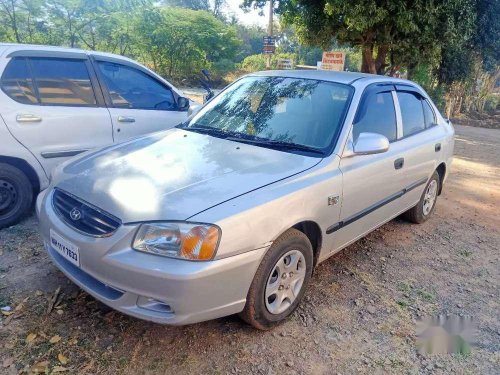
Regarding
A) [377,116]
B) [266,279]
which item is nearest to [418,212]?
[377,116]

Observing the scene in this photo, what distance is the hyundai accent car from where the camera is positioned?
228 centimetres

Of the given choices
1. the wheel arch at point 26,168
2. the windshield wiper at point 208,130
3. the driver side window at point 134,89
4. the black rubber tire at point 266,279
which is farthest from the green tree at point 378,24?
the black rubber tire at point 266,279

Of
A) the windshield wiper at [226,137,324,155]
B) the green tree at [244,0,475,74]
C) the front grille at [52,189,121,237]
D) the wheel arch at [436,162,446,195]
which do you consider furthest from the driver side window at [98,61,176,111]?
the green tree at [244,0,475,74]

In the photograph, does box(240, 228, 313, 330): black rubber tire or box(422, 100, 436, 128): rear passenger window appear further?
box(422, 100, 436, 128): rear passenger window

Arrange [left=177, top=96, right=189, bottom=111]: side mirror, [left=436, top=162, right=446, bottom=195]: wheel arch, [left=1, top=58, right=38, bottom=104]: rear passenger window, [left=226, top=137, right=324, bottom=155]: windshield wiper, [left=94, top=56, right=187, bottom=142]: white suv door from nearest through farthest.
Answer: [left=226, top=137, right=324, bottom=155]: windshield wiper
[left=1, top=58, right=38, bottom=104]: rear passenger window
[left=94, top=56, right=187, bottom=142]: white suv door
[left=436, top=162, right=446, bottom=195]: wheel arch
[left=177, top=96, right=189, bottom=111]: side mirror

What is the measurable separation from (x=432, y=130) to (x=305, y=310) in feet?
8.75

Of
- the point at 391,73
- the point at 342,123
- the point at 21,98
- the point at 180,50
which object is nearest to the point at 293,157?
the point at 342,123

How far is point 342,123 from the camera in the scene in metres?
3.19

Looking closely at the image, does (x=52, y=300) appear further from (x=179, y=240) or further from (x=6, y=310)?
(x=179, y=240)

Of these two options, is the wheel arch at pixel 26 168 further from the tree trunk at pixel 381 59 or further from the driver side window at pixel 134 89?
the tree trunk at pixel 381 59

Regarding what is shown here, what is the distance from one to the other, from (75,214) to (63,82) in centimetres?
222

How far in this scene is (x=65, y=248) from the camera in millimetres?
2572

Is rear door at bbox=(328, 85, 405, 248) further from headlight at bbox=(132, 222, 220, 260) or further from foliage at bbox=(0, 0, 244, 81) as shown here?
foliage at bbox=(0, 0, 244, 81)

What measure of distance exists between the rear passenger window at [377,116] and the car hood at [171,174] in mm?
664
